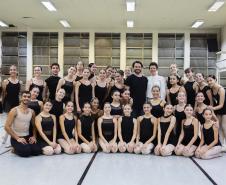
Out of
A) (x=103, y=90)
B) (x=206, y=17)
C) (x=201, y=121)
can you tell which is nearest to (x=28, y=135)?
(x=103, y=90)

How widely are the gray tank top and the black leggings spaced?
207 mm

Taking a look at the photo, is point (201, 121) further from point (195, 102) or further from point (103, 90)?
point (103, 90)

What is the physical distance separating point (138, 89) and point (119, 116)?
871 millimetres

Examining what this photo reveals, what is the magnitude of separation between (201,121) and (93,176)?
2.88 m

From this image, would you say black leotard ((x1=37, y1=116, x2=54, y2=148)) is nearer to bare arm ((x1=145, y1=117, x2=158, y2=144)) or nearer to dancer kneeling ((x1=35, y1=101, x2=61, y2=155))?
dancer kneeling ((x1=35, y1=101, x2=61, y2=155))

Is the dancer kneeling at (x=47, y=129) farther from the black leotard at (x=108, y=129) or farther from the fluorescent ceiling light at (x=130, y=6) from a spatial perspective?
the fluorescent ceiling light at (x=130, y=6)

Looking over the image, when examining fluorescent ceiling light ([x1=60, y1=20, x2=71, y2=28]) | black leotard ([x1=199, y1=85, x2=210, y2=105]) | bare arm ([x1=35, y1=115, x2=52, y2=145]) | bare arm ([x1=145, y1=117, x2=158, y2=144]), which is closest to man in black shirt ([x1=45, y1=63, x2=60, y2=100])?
bare arm ([x1=35, y1=115, x2=52, y2=145])

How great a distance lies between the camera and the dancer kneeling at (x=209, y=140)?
573 cm

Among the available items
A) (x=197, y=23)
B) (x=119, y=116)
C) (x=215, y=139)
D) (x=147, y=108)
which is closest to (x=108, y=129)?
(x=119, y=116)

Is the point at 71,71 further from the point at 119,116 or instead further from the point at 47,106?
the point at 119,116

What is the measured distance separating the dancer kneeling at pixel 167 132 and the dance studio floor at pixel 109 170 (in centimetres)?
22

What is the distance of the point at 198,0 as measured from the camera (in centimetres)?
1193

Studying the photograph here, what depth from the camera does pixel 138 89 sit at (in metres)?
7.00

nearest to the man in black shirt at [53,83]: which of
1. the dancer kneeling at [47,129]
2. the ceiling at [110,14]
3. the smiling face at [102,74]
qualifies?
the dancer kneeling at [47,129]
